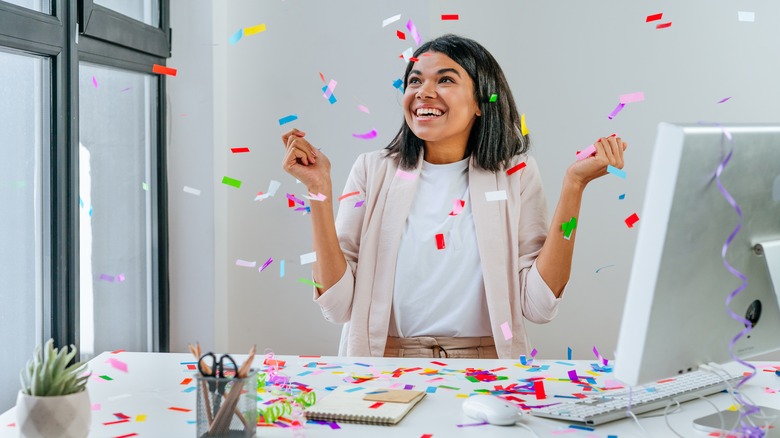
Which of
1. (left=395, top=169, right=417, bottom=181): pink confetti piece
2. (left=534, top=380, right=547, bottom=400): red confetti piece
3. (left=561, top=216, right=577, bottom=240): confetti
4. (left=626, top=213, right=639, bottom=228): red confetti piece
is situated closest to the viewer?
(left=534, top=380, right=547, bottom=400): red confetti piece

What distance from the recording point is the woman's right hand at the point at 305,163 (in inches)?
95.9

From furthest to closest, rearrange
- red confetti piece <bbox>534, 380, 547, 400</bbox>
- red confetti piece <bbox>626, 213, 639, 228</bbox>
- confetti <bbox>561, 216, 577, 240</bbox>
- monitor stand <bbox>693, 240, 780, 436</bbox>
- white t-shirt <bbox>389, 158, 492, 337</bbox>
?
red confetti piece <bbox>626, 213, 639, 228</bbox> < white t-shirt <bbox>389, 158, 492, 337</bbox> < confetti <bbox>561, 216, 577, 240</bbox> < red confetti piece <bbox>534, 380, 547, 400</bbox> < monitor stand <bbox>693, 240, 780, 436</bbox>

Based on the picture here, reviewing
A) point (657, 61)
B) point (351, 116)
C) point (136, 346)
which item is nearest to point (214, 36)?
point (351, 116)

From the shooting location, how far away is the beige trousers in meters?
2.54

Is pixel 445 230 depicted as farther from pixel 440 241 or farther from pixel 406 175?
pixel 406 175

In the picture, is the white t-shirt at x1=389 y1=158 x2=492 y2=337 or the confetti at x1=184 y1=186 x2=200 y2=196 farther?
the confetti at x1=184 y1=186 x2=200 y2=196

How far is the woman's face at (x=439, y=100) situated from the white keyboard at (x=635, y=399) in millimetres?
1101

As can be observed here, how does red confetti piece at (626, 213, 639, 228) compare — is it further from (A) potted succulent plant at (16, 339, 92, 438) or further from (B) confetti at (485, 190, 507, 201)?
(A) potted succulent plant at (16, 339, 92, 438)

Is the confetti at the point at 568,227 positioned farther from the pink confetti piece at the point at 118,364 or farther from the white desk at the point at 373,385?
the pink confetti piece at the point at 118,364

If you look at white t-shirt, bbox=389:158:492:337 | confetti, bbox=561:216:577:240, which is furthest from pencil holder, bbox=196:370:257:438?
confetti, bbox=561:216:577:240

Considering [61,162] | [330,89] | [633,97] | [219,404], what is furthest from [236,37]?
[219,404]

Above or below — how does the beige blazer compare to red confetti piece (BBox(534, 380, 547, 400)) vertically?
above

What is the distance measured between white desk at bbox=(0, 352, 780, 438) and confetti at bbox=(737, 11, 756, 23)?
207 centimetres

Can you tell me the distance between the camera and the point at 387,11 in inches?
147
